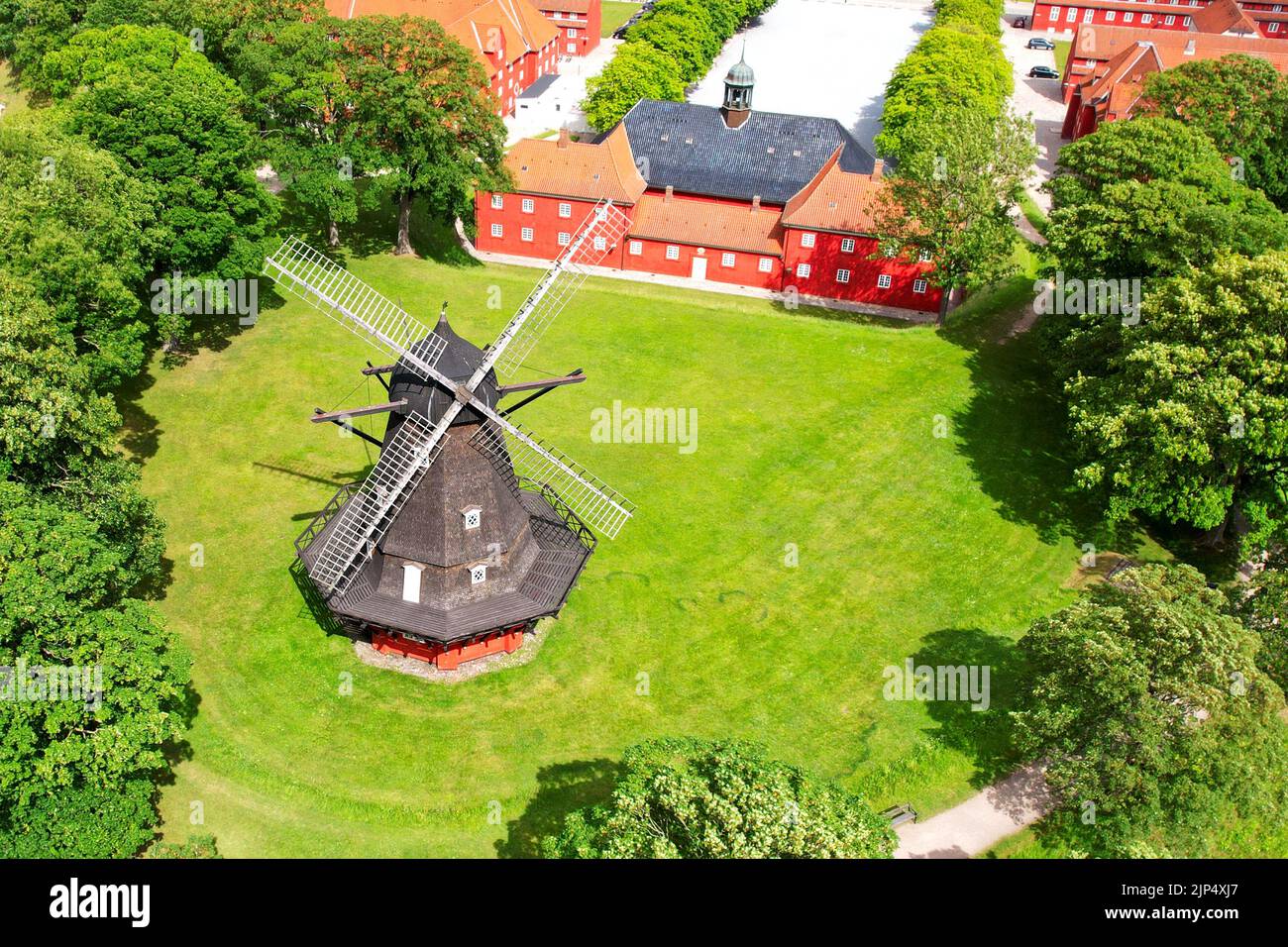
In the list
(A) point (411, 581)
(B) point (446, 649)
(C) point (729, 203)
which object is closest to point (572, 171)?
(C) point (729, 203)

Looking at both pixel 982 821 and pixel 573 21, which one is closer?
pixel 982 821

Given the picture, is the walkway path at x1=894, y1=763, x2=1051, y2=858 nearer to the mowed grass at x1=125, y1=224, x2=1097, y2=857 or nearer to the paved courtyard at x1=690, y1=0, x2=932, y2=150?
the mowed grass at x1=125, y1=224, x2=1097, y2=857

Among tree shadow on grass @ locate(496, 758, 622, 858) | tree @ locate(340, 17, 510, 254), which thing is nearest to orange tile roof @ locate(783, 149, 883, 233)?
tree @ locate(340, 17, 510, 254)

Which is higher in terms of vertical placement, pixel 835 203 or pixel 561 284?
pixel 835 203

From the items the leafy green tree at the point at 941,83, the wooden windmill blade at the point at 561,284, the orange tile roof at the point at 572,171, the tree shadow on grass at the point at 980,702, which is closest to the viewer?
the wooden windmill blade at the point at 561,284

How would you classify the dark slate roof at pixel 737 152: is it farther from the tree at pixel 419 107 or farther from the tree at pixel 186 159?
the tree at pixel 186 159

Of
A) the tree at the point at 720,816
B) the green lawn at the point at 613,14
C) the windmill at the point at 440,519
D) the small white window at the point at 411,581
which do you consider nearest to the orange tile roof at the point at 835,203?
the windmill at the point at 440,519

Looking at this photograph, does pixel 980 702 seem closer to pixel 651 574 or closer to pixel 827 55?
pixel 651 574
